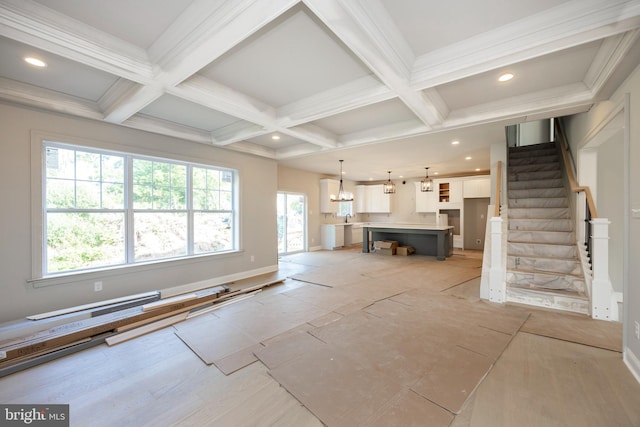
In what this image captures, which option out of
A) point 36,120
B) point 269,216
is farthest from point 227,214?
point 36,120

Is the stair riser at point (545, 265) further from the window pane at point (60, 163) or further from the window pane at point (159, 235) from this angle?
the window pane at point (60, 163)

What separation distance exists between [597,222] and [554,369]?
78.5 inches

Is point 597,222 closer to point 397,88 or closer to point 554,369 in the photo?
point 554,369

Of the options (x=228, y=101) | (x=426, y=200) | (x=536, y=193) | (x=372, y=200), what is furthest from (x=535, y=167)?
(x=228, y=101)

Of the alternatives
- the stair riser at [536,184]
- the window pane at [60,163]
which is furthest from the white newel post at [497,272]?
the window pane at [60,163]

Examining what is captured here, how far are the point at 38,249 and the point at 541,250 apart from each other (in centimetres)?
688

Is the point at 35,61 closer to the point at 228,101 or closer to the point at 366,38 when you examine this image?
the point at 228,101

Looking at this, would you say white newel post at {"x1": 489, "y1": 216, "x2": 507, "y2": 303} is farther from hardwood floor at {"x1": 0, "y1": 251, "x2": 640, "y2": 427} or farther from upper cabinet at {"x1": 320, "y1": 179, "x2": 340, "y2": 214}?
upper cabinet at {"x1": 320, "y1": 179, "x2": 340, "y2": 214}

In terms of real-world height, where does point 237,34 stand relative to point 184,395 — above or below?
above

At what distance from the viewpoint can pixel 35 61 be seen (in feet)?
7.57

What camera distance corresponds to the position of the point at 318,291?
4.26 metres

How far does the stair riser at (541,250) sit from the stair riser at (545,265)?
15 centimetres

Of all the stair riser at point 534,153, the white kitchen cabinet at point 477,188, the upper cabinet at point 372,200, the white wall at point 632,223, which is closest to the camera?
the white wall at point 632,223

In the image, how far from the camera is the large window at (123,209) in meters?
3.23
